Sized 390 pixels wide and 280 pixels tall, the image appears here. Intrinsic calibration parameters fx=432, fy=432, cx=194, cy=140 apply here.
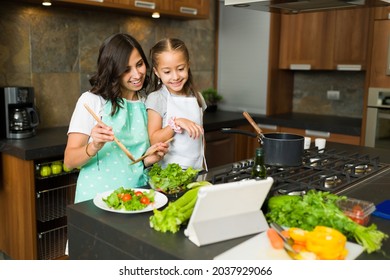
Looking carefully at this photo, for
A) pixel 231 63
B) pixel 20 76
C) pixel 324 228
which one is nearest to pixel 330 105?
pixel 231 63

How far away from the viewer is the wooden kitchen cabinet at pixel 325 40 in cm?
327

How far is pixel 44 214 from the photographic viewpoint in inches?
96.3

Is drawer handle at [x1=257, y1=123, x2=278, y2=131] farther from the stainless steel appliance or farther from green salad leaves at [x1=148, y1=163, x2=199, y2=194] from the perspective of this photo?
green salad leaves at [x1=148, y1=163, x2=199, y2=194]

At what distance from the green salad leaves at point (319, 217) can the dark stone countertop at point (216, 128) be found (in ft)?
4.91

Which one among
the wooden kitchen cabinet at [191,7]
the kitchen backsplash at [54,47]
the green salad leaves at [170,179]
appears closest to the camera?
the green salad leaves at [170,179]

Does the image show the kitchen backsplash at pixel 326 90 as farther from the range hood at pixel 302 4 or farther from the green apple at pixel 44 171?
the green apple at pixel 44 171

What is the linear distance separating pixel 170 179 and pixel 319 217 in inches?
19.8

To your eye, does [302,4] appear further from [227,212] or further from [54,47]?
[54,47]

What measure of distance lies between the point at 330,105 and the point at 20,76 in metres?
2.57

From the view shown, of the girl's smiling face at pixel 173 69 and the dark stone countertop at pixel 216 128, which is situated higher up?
the girl's smiling face at pixel 173 69


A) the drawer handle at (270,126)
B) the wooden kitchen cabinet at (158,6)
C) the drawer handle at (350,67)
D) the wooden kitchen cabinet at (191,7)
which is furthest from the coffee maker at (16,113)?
the drawer handle at (350,67)

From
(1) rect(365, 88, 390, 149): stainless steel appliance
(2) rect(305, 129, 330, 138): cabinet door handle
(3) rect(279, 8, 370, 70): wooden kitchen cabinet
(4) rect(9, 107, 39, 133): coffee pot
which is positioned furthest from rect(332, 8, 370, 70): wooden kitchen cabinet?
(4) rect(9, 107, 39, 133): coffee pot

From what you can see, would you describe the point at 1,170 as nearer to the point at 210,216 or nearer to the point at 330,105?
the point at 210,216

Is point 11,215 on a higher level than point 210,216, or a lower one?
lower
